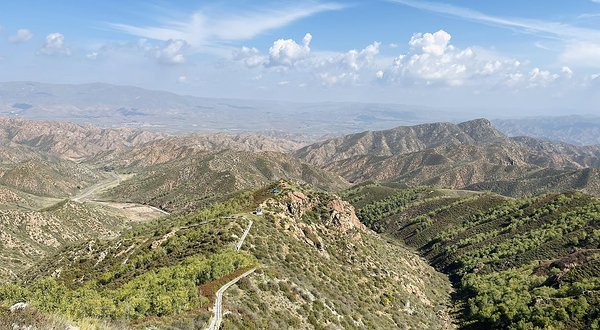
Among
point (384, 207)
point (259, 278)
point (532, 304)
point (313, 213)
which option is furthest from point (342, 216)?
point (384, 207)

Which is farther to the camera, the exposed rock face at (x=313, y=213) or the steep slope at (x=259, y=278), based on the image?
the exposed rock face at (x=313, y=213)

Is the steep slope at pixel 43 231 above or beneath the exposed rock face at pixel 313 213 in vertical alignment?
beneath

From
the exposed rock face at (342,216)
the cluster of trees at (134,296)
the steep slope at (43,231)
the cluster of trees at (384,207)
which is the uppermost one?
the cluster of trees at (134,296)

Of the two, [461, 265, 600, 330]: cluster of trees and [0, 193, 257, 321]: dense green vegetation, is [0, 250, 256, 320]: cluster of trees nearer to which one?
[0, 193, 257, 321]: dense green vegetation

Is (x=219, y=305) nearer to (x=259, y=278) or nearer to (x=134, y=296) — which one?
(x=259, y=278)

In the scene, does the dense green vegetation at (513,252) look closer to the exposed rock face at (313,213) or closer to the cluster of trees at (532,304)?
the cluster of trees at (532,304)

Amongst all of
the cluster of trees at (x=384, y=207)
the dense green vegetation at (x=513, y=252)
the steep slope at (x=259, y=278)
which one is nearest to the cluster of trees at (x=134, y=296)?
the steep slope at (x=259, y=278)

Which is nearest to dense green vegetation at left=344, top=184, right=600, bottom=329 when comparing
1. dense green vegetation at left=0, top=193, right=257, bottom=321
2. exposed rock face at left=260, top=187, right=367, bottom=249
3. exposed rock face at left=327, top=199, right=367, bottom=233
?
exposed rock face at left=327, top=199, right=367, bottom=233
